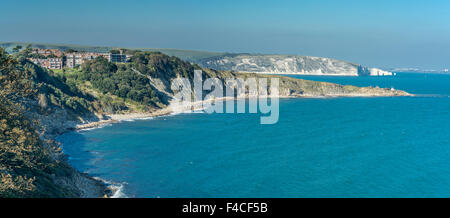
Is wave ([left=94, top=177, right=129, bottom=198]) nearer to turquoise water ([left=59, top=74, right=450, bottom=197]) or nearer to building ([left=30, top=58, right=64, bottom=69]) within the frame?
turquoise water ([left=59, top=74, right=450, bottom=197])

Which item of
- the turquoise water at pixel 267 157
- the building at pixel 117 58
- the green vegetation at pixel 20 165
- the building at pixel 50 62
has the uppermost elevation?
the building at pixel 117 58

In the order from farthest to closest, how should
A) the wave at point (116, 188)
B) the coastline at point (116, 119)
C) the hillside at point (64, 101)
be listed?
the coastline at point (116, 119) < the wave at point (116, 188) < the hillside at point (64, 101)

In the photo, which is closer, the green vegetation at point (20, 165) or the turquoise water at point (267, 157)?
the green vegetation at point (20, 165)

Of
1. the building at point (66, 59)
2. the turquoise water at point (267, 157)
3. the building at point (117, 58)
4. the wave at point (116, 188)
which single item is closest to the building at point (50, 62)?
the building at point (66, 59)

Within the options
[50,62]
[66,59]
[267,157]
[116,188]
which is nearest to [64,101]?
[50,62]

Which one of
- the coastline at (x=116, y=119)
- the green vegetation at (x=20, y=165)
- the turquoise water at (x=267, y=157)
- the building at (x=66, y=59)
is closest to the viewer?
the green vegetation at (x=20, y=165)

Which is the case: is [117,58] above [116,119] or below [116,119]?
above

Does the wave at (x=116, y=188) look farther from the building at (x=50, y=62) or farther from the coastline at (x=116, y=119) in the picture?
the building at (x=50, y=62)

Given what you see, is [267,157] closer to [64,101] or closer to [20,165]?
[20,165]
